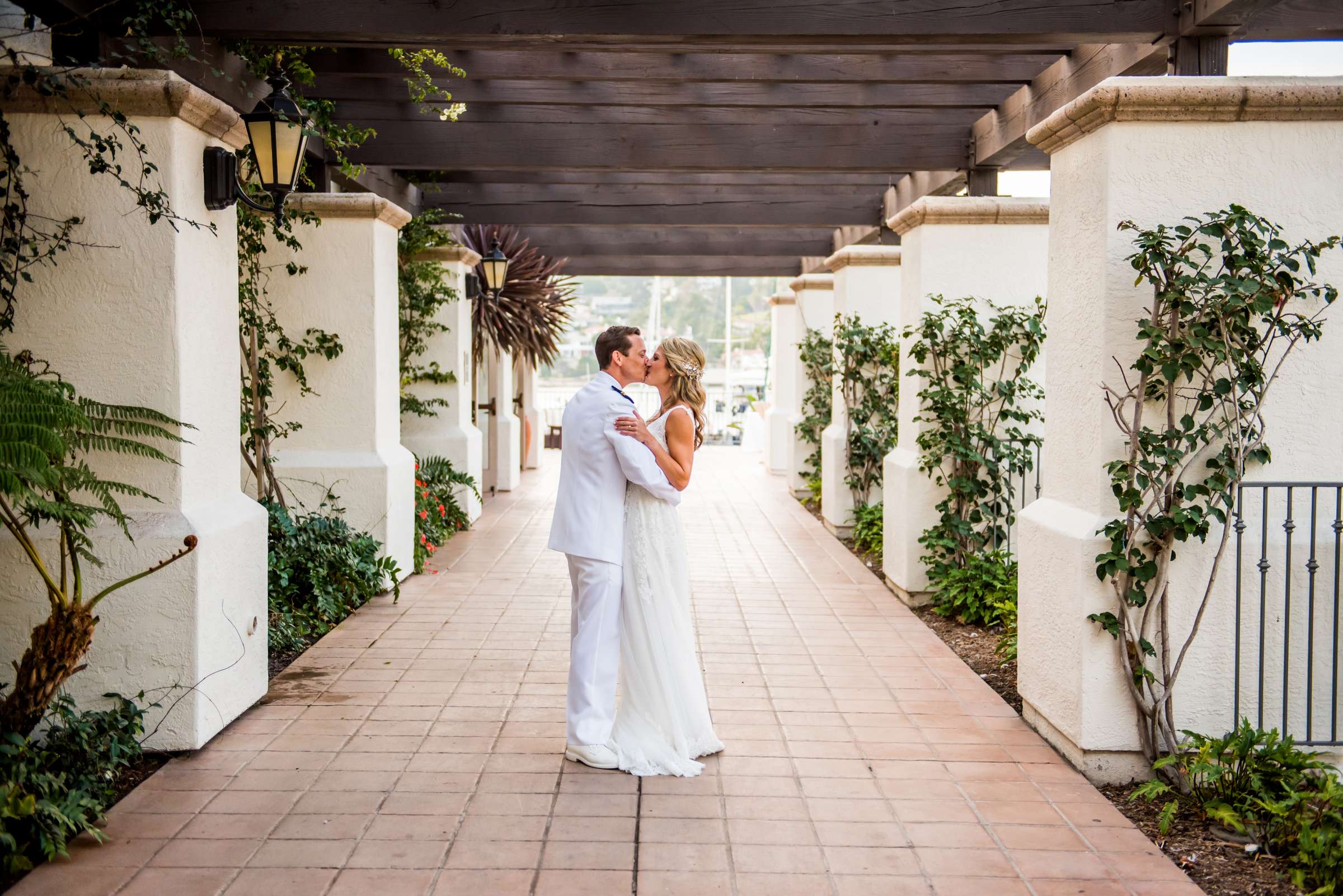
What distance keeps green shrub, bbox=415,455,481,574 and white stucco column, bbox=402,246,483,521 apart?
12cm

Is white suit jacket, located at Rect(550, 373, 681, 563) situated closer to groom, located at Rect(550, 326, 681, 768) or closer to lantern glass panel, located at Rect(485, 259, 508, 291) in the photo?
A: groom, located at Rect(550, 326, 681, 768)

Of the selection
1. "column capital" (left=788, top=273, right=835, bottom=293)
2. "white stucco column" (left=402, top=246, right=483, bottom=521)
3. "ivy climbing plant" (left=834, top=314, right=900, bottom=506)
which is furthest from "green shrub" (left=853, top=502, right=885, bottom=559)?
"column capital" (left=788, top=273, right=835, bottom=293)

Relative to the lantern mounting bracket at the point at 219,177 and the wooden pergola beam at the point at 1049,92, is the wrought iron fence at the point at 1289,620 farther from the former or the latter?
the lantern mounting bracket at the point at 219,177

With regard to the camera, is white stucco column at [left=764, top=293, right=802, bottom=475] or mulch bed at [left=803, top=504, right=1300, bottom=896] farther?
white stucco column at [left=764, top=293, right=802, bottom=475]

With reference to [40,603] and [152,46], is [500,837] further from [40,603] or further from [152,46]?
[152,46]

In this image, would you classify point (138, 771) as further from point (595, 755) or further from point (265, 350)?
point (265, 350)

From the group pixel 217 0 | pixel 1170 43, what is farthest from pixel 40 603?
pixel 1170 43

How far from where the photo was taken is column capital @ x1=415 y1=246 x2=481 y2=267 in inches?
406

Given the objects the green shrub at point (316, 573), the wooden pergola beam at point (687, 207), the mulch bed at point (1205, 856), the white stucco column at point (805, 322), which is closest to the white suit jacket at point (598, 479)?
the mulch bed at point (1205, 856)

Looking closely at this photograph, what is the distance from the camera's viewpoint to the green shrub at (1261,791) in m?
Answer: 3.37

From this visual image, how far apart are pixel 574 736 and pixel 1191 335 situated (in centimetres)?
258

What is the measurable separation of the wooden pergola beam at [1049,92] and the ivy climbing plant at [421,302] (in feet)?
14.9

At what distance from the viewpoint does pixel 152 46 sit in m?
4.20

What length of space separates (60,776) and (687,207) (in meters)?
8.33
